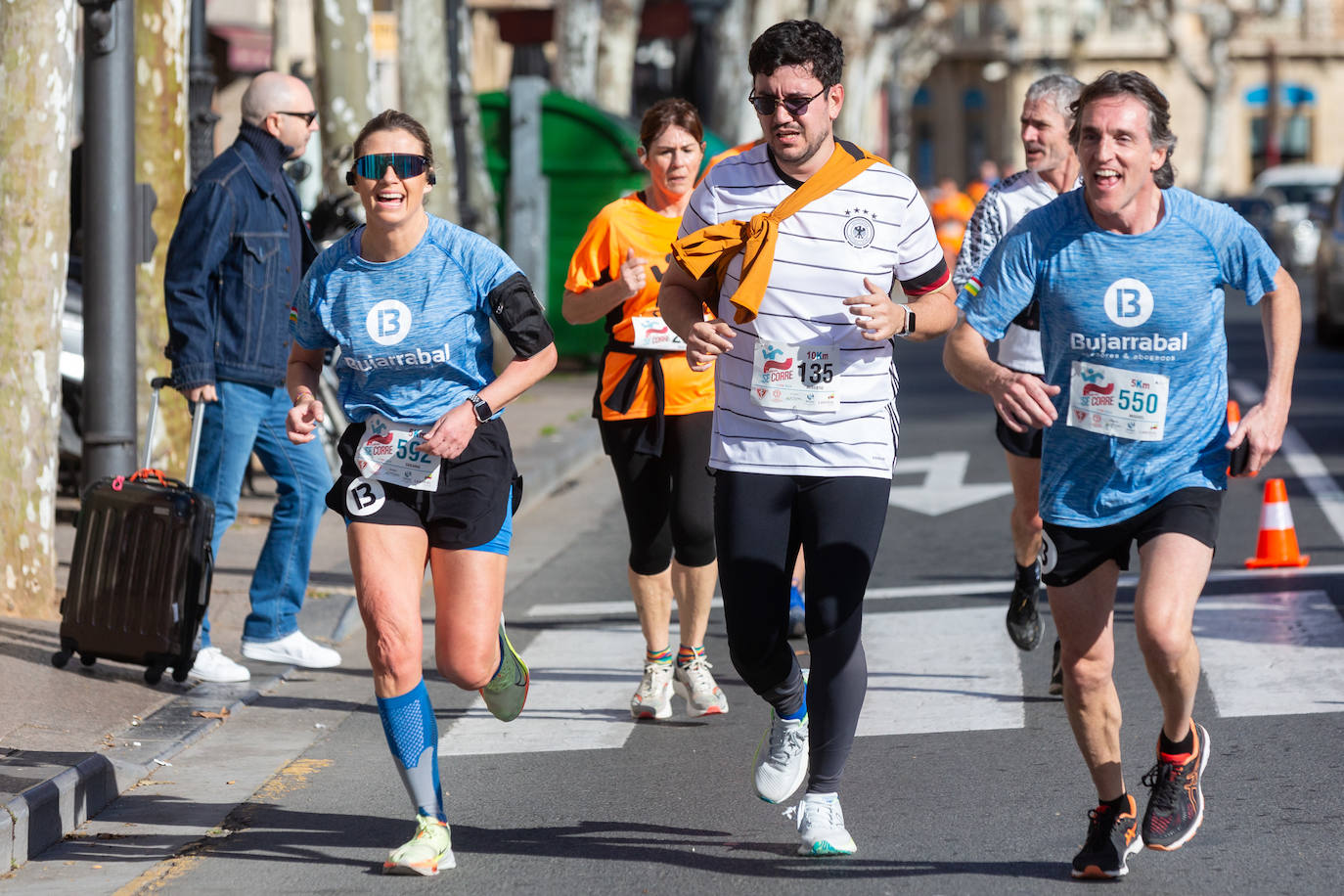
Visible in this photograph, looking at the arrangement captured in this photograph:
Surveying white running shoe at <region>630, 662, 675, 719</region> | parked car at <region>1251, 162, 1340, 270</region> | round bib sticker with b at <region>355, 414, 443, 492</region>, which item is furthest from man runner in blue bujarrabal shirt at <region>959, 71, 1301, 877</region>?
parked car at <region>1251, 162, 1340, 270</region>

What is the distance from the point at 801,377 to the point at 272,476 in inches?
121

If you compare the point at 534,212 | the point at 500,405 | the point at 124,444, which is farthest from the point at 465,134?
the point at 500,405

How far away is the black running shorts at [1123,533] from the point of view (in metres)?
4.66

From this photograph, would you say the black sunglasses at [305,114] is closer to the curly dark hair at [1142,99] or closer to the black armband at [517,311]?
the black armband at [517,311]

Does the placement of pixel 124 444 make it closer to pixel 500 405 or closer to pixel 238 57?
pixel 500 405

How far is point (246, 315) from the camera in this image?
281 inches

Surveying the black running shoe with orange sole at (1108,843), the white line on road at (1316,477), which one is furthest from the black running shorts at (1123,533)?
the white line on road at (1316,477)

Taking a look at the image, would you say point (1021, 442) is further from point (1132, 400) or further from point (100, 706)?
point (100, 706)

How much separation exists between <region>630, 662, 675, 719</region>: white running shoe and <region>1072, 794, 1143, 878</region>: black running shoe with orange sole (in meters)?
2.12

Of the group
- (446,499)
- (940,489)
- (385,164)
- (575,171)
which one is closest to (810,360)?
(446,499)

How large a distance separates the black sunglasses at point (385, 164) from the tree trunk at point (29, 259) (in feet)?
10.7

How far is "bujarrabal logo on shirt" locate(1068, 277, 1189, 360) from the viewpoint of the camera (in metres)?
4.65

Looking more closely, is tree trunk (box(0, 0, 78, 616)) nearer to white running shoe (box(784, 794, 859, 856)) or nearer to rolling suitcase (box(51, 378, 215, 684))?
rolling suitcase (box(51, 378, 215, 684))

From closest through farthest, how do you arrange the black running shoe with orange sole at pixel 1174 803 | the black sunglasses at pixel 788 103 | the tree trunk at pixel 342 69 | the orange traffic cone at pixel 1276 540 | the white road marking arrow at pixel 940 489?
the black running shoe with orange sole at pixel 1174 803 → the black sunglasses at pixel 788 103 → the orange traffic cone at pixel 1276 540 → the white road marking arrow at pixel 940 489 → the tree trunk at pixel 342 69
